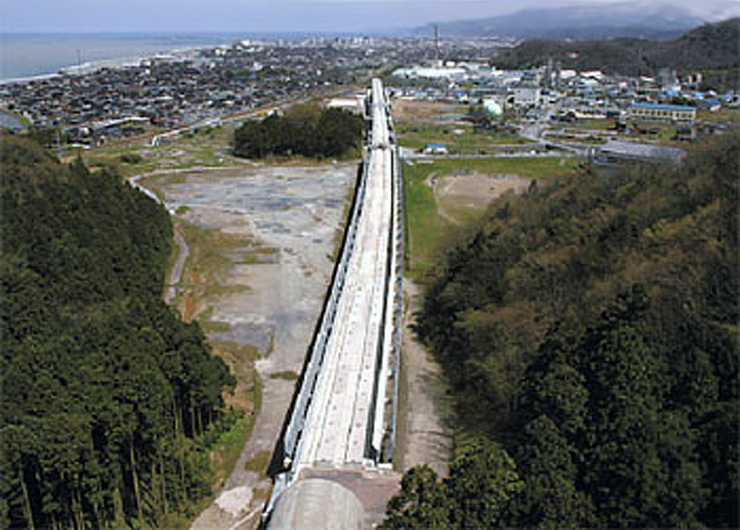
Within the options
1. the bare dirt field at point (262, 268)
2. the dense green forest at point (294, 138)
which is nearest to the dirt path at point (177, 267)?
the bare dirt field at point (262, 268)

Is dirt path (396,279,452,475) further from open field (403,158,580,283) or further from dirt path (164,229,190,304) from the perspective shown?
dirt path (164,229,190,304)

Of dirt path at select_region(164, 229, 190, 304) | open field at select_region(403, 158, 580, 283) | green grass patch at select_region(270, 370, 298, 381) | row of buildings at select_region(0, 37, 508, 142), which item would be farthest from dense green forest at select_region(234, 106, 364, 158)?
green grass patch at select_region(270, 370, 298, 381)

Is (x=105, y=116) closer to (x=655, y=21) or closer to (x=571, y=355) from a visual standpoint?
(x=655, y=21)

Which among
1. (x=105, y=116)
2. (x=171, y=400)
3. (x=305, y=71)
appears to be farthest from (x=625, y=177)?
(x=305, y=71)

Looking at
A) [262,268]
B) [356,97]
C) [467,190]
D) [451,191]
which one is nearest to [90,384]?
[262,268]

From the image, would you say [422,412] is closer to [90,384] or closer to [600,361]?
[600,361]
